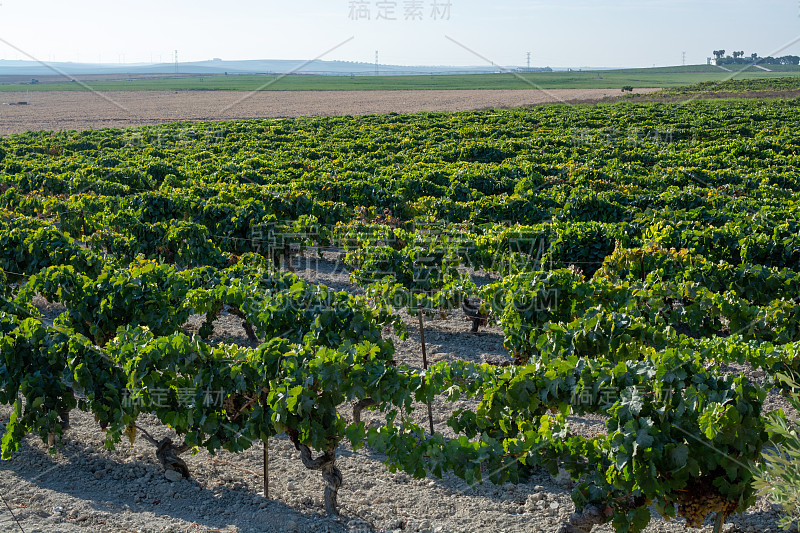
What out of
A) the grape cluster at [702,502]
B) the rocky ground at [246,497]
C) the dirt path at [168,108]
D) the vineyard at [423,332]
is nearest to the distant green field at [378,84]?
the dirt path at [168,108]

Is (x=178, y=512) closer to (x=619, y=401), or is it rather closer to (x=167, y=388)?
(x=167, y=388)

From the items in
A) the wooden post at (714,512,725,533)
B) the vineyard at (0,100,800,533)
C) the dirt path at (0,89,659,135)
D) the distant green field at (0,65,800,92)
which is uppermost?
the distant green field at (0,65,800,92)

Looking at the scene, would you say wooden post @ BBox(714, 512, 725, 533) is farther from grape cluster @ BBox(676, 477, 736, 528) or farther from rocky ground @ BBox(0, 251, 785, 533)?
rocky ground @ BBox(0, 251, 785, 533)

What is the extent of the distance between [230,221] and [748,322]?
1096 cm

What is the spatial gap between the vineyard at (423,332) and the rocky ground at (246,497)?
0.77 ft

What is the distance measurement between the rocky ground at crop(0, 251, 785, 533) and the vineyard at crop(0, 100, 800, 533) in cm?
23

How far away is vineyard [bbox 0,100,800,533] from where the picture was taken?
17.9ft

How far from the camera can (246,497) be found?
6.56 m

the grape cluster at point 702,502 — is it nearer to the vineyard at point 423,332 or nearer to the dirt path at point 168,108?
the vineyard at point 423,332

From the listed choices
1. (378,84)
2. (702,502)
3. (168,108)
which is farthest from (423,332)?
(378,84)

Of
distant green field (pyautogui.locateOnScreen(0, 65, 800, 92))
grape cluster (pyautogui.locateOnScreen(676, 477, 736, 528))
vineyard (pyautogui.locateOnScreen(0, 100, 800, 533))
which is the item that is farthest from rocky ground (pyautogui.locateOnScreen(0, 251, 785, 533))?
distant green field (pyautogui.locateOnScreen(0, 65, 800, 92))

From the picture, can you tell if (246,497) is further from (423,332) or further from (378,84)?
(378,84)

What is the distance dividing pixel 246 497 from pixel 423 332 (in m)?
4.67

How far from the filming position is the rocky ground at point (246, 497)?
592 cm
